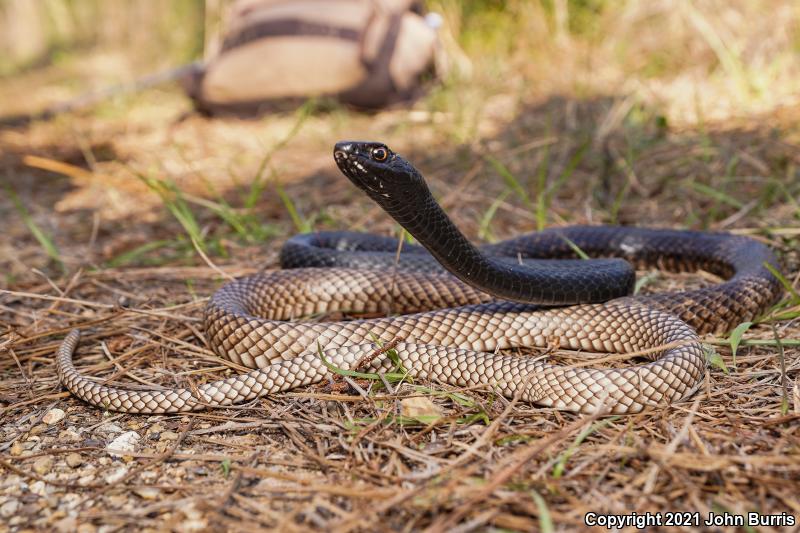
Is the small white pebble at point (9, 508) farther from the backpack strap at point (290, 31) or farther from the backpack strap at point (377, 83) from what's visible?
the backpack strap at point (290, 31)

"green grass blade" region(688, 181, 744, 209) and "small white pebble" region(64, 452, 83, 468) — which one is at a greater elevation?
"green grass blade" region(688, 181, 744, 209)

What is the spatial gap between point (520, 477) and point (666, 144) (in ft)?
→ 16.5

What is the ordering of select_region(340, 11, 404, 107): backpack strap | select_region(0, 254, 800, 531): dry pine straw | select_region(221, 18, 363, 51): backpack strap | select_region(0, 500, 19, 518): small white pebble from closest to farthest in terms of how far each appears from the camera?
select_region(0, 254, 800, 531): dry pine straw → select_region(0, 500, 19, 518): small white pebble → select_region(340, 11, 404, 107): backpack strap → select_region(221, 18, 363, 51): backpack strap

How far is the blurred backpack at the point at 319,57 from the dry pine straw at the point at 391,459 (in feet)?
21.6

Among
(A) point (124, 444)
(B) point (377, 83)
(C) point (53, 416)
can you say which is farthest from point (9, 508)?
(B) point (377, 83)

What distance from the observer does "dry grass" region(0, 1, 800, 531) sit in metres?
2.22

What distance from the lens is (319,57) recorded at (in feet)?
30.3

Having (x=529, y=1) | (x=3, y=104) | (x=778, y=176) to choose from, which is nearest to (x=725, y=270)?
(x=778, y=176)

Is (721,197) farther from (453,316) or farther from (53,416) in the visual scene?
(53,416)

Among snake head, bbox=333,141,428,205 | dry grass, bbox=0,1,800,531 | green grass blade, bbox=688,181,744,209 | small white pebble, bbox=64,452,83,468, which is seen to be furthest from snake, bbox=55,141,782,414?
green grass blade, bbox=688,181,744,209

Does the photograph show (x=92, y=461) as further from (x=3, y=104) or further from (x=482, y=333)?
(x=3, y=104)

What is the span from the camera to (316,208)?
238 inches

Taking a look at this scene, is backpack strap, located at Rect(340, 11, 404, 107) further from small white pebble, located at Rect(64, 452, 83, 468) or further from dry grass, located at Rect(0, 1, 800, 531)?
small white pebble, located at Rect(64, 452, 83, 468)

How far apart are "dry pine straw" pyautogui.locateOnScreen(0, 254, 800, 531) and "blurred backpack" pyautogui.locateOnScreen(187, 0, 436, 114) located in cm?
660
